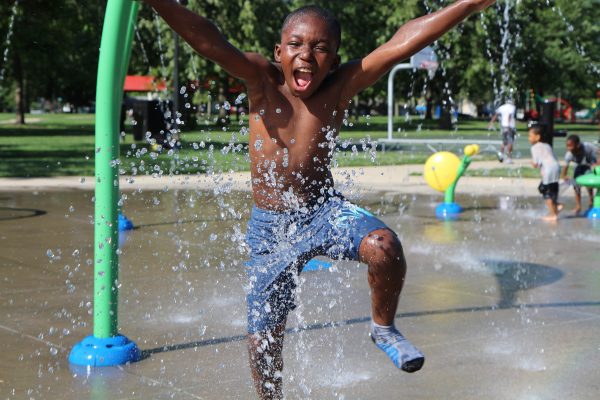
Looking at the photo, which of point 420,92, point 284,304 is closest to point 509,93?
point 420,92

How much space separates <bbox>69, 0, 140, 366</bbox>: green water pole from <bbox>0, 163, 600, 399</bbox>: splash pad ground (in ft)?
0.52

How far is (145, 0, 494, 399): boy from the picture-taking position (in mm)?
3502

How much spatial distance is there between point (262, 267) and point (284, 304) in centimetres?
18

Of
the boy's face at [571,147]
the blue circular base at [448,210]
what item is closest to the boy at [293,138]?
the blue circular base at [448,210]

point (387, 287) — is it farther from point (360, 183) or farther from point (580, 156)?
point (360, 183)

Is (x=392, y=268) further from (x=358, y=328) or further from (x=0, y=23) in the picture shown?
(x=0, y=23)

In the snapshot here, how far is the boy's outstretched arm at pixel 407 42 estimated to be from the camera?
3486 mm

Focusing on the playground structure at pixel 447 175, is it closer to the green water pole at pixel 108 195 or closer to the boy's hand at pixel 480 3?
the green water pole at pixel 108 195

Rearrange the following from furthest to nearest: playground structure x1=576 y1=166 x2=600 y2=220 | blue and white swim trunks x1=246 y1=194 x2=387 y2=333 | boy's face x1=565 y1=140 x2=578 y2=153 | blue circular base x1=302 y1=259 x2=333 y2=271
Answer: boy's face x1=565 y1=140 x2=578 y2=153
playground structure x1=576 y1=166 x2=600 y2=220
blue circular base x1=302 y1=259 x2=333 y2=271
blue and white swim trunks x1=246 y1=194 x2=387 y2=333

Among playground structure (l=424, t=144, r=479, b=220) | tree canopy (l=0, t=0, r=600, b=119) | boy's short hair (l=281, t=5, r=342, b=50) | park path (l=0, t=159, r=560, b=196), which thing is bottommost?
park path (l=0, t=159, r=560, b=196)

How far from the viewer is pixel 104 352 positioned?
4754 millimetres

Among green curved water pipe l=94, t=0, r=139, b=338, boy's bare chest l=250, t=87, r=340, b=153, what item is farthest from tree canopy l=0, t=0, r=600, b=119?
boy's bare chest l=250, t=87, r=340, b=153

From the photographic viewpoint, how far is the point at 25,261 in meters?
7.75

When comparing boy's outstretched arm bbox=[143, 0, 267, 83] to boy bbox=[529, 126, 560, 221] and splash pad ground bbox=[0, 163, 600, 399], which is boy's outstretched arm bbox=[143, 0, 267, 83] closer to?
splash pad ground bbox=[0, 163, 600, 399]
